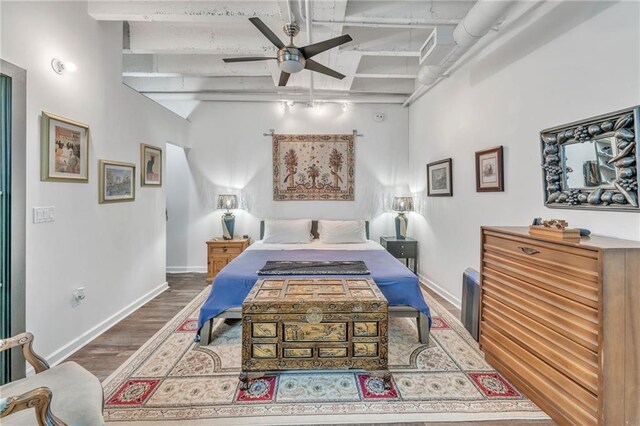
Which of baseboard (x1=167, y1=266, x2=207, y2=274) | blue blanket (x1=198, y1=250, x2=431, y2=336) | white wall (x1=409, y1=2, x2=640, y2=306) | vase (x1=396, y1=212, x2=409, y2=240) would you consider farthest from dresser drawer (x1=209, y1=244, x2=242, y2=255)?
white wall (x1=409, y1=2, x2=640, y2=306)

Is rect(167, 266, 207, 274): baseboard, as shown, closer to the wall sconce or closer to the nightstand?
the nightstand

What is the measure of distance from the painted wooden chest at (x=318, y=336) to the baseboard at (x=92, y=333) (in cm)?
172

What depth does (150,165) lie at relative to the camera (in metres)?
3.95

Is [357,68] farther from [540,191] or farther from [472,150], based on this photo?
[540,191]

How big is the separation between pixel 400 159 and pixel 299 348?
13.3 feet

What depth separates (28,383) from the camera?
1408mm

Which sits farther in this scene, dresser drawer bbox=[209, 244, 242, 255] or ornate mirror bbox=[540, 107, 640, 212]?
dresser drawer bbox=[209, 244, 242, 255]

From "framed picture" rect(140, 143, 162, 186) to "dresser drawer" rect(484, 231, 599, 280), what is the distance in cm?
410

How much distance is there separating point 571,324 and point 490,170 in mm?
1758

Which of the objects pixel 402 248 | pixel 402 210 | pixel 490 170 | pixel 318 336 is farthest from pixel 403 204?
pixel 318 336

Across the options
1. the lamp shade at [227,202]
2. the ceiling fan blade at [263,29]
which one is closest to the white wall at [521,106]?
the ceiling fan blade at [263,29]

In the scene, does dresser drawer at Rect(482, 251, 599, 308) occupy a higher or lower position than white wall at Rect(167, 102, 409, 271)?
lower

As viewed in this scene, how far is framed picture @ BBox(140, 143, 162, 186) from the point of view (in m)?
3.77

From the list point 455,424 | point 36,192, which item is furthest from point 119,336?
point 455,424
